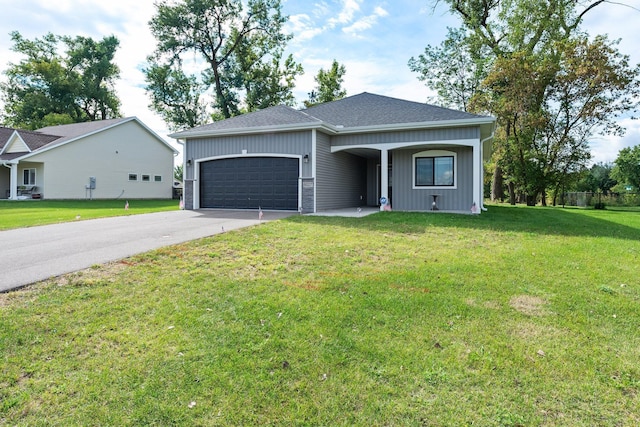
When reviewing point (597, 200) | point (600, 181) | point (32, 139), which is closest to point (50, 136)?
point (32, 139)

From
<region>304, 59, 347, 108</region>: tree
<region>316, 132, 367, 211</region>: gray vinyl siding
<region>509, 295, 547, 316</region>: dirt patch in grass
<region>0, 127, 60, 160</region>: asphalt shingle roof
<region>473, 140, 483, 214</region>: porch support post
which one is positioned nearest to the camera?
<region>509, 295, 547, 316</region>: dirt patch in grass

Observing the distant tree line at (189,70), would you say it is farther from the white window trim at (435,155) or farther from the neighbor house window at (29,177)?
the white window trim at (435,155)

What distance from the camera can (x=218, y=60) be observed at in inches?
1151

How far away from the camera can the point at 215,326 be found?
3164 mm

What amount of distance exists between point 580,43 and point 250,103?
2291 centimetres

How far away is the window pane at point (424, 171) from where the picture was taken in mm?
12776

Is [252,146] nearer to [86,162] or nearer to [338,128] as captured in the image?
[338,128]

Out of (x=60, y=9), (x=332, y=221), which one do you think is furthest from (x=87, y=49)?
(x=332, y=221)

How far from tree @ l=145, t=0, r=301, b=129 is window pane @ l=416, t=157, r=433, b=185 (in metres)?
20.3

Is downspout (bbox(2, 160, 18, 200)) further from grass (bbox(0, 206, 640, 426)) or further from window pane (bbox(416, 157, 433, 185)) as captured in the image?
window pane (bbox(416, 157, 433, 185))

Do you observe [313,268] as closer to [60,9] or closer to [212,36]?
[60,9]

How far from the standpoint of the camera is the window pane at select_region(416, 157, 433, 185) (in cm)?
1278

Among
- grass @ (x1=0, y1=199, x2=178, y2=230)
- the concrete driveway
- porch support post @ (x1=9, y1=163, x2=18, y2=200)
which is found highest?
porch support post @ (x1=9, y1=163, x2=18, y2=200)

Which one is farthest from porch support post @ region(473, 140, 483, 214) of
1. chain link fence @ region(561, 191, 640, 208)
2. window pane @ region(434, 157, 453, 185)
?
chain link fence @ region(561, 191, 640, 208)
